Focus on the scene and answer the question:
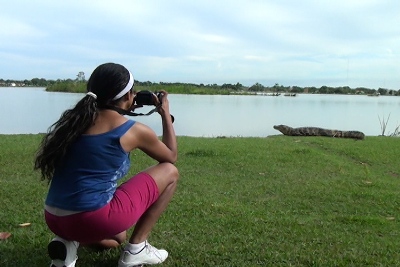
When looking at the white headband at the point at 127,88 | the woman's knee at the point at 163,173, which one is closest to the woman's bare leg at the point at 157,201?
the woman's knee at the point at 163,173

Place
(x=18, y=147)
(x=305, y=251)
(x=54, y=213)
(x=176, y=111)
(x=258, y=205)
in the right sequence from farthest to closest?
(x=176, y=111)
(x=18, y=147)
(x=258, y=205)
(x=305, y=251)
(x=54, y=213)

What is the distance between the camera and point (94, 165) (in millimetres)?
2092

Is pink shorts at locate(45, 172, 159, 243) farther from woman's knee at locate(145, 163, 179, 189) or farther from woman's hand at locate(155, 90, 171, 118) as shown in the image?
woman's hand at locate(155, 90, 171, 118)

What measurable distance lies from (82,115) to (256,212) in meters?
2.03

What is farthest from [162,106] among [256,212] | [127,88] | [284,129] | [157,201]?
[284,129]

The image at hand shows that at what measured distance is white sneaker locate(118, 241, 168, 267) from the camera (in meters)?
2.35

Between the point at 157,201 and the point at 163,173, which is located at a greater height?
the point at 163,173

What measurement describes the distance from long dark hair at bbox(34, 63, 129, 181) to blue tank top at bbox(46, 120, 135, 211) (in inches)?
1.8

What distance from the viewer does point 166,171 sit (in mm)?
2414

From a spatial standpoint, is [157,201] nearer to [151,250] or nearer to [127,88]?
[151,250]

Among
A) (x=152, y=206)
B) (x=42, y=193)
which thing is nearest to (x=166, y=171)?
(x=152, y=206)

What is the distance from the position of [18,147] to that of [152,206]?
17.0 feet

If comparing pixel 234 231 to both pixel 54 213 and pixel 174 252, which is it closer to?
pixel 174 252

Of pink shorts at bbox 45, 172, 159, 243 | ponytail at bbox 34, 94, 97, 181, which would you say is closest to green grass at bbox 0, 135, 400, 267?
pink shorts at bbox 45, 172, 159, 243
